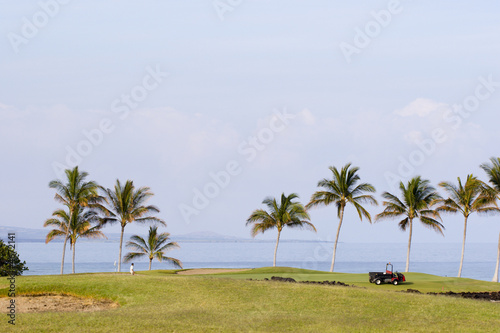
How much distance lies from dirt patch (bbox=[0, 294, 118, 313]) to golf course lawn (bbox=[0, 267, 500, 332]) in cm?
40

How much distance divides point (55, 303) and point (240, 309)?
10064 mm

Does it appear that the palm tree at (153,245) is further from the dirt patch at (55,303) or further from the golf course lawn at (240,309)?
the dirt patch at (55,303)

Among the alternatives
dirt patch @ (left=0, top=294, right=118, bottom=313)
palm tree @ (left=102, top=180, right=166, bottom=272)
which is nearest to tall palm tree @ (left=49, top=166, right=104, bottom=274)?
palm tree @ (left=102, top=180, right=166, bottom=272)

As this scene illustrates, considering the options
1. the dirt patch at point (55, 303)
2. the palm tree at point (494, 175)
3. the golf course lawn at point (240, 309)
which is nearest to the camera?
the golf course lawn at point (240, 309)

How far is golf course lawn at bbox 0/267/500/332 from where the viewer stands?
2298cm

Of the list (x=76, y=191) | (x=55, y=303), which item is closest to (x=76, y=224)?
(x=76, y=191)

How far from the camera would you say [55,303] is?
29.5 metres

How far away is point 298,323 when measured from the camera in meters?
23.8

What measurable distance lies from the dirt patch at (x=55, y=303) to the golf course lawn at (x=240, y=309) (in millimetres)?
403

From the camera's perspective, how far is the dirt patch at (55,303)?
91.8 ft

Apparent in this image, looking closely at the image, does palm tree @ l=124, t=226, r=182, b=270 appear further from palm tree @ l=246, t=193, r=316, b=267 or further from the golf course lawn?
the golf course lawn

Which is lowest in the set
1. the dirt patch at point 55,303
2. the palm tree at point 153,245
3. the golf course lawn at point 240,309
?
the palm tree at point 153,245

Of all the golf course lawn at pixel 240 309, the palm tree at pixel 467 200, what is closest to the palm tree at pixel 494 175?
the palm tree at pixel 467 200

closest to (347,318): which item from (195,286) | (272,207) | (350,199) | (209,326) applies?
(209,326)
